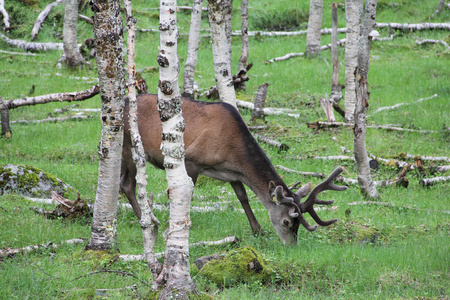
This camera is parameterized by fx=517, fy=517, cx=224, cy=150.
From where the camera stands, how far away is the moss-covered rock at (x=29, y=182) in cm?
786

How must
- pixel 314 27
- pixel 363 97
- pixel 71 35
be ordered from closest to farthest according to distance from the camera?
1. pixel 363 97
2. pixel 71 35
3. pixel 314 27

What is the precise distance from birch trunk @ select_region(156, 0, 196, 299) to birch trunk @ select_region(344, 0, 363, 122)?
8383 mm

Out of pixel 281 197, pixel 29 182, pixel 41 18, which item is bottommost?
pixel 29 182

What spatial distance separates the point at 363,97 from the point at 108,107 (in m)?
4.17

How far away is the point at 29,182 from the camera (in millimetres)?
7922

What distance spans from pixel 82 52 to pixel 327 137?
30.8ft

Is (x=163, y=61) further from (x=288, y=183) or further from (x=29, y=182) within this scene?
(x=288, y=183)

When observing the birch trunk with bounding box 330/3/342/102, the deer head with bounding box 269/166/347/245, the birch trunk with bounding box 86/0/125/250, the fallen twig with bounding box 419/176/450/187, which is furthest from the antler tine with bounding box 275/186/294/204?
the birch trunk with bounding box 330/3/342/102

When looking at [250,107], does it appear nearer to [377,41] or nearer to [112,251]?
[112,251]

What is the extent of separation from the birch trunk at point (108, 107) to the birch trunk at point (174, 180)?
1.47 meters

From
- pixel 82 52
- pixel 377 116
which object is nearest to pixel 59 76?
pixel 82 52

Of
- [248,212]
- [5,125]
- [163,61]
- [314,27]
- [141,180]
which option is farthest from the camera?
[314,27]

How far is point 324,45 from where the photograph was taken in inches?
783

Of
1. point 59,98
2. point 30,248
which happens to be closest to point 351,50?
point 59,98
